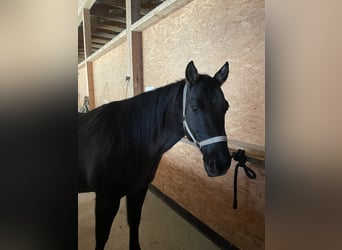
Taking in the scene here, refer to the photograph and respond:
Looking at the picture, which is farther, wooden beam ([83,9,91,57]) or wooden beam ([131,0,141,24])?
wooden beam ([131,0,141,24])

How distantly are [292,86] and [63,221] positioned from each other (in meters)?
0.47

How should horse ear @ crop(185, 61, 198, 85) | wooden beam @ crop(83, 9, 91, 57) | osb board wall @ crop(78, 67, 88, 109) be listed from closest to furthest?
osb board wall @ crop(78, 67, 88, 109) → wooden beam @ crop(83, 9, 91, 57) → horse ear @ crop(185, 61, 198, 85)

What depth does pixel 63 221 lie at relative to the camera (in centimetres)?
34

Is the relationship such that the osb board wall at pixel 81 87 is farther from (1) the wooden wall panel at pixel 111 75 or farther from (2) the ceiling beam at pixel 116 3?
(2) the ceiling beam at pixel 116 3

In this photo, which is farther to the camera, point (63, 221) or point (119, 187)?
point (119, 187)

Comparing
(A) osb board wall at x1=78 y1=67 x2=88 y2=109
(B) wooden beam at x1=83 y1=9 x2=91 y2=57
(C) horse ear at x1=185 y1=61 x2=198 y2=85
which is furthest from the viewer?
(C) horse ear at x1=185 y1=61 x2=198 y2=85

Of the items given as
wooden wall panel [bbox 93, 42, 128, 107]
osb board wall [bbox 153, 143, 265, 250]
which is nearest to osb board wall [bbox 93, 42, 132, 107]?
wooden wall panel [bbox 93, 42, 128, 107]

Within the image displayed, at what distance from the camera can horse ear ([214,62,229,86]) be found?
0.71 metres

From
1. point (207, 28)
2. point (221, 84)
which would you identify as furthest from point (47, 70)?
point (207, 28)

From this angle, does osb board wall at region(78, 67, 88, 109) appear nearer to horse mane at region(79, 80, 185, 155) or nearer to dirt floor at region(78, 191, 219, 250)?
horse mane at region(79, 80, 185, 155)

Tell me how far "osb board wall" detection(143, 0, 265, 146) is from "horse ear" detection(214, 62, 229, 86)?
0.12ft

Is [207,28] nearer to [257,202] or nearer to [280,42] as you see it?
[280,42]

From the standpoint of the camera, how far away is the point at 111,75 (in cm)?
74

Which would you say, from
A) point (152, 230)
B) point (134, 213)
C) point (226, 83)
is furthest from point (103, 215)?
point (226, 83)
